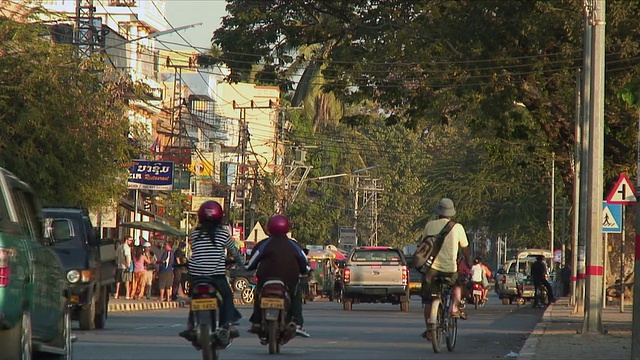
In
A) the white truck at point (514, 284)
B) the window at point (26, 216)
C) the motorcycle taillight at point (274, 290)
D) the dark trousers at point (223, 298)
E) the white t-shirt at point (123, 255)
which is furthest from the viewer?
the white truck at point (514, 284)

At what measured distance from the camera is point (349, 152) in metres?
106

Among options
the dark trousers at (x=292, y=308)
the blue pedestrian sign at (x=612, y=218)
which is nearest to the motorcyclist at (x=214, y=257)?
the dark trousers at (x=292, y=308)

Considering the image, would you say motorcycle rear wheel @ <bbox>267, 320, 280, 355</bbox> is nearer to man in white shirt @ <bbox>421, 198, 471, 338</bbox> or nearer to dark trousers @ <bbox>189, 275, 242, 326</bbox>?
dark trousers @ <bbox>189, 275, 242, 326</bbox>

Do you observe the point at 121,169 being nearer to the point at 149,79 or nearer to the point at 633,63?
the point at 633,63

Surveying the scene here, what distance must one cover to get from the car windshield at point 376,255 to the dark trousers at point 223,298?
2275cm

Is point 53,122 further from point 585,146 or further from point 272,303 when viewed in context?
point 272,303

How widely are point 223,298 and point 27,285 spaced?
372cm

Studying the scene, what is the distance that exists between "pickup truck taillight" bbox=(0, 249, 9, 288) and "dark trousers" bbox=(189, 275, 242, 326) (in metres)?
4.28

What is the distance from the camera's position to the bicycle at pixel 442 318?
17.6 metres

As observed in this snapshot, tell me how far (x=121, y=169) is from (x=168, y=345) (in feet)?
54.5

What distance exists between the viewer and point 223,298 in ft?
48.5

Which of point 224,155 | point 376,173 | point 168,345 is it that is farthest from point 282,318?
point 376,173

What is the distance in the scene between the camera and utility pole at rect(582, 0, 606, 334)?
2173cm

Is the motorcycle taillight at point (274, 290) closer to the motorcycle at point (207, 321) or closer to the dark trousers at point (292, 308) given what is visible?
the dark trousers at point (292, 308)
